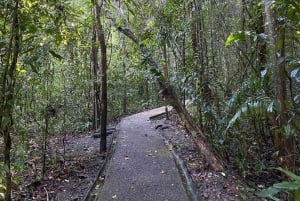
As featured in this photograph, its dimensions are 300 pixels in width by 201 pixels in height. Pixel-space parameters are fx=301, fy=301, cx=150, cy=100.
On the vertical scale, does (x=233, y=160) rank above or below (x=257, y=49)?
below

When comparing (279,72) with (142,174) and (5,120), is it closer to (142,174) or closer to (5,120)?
(5,120)

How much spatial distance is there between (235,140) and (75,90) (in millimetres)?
4536

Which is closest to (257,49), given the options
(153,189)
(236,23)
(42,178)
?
(236,23)

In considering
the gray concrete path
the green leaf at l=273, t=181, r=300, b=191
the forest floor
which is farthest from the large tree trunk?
the gray concrete path

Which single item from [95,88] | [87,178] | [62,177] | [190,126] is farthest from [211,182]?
[95,88]

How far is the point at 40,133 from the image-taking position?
641cm

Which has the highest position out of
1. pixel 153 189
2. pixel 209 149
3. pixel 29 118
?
pixel 29 118

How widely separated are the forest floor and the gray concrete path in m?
0.22

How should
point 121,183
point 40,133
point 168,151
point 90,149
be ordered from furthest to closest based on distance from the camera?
point 90,149
point 168,151
point 40,133
point 121,183

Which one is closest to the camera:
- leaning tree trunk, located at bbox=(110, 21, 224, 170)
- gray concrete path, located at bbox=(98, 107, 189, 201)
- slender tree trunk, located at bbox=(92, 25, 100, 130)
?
gray concrete path, located at bbox=(98, 107, 189, 201)

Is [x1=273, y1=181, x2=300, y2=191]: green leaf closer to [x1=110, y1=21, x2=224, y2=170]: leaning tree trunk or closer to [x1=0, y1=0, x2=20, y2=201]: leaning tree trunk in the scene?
[x1=0, y1=0, x2=20, y2=201]: leaning tree trunk

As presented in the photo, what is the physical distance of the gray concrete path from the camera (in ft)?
14.6

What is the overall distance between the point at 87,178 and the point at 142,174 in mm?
1009

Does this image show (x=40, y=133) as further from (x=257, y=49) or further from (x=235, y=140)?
(x=257, y=49)
